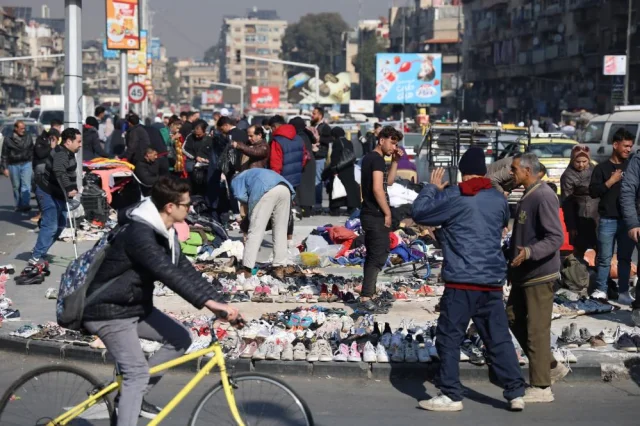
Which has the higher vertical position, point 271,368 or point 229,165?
point 229,165

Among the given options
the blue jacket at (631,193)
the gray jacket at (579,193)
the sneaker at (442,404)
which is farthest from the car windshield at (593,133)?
the sneaker at (442,404)

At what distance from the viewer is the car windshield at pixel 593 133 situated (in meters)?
28.5

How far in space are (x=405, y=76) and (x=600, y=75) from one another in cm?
1536

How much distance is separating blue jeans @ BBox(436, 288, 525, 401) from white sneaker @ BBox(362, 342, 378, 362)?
3.96ft

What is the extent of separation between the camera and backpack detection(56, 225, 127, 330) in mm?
5613

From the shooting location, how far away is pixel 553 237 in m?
7.47

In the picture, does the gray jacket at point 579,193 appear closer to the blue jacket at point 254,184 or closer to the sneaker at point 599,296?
the sneaker at point 599,296

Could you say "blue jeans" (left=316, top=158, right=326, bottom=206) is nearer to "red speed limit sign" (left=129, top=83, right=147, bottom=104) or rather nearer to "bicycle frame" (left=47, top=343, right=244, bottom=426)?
"red speed limit sign" (left=129, top=83, right=147, bottom=104)

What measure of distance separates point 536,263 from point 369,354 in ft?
5.60

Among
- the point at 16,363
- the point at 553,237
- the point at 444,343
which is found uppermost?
the point at 553,237

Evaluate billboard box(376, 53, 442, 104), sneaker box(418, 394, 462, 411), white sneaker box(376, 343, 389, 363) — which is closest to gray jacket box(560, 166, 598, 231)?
white sneaker box(376, 343, 389, 363)

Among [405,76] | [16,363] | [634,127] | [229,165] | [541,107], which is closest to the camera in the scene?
[16,363]

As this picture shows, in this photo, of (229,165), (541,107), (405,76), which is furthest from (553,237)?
(541,107)

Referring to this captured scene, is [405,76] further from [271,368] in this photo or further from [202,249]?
[271,368]
